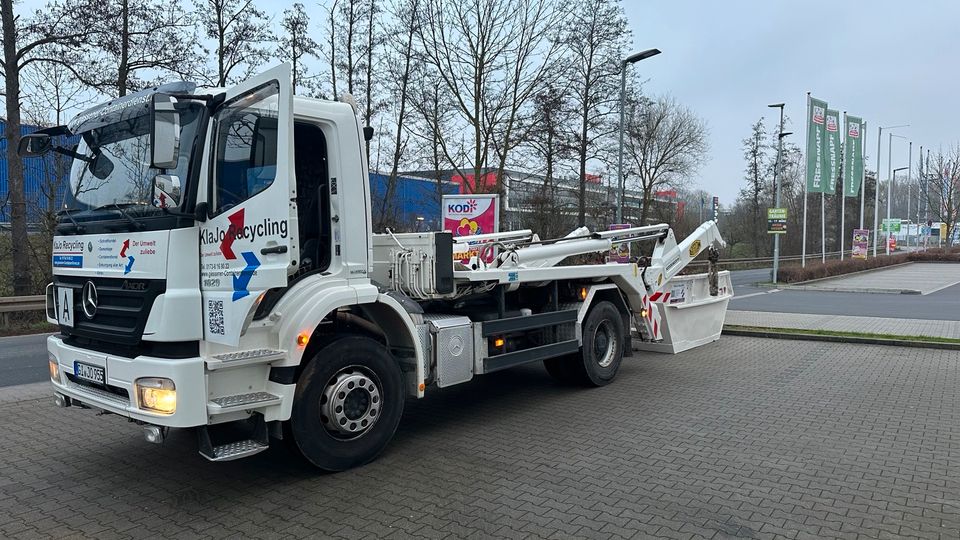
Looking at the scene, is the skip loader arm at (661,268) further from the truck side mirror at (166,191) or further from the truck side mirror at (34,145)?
the truck side mirror at (34,145)

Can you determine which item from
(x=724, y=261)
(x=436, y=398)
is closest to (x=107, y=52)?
(x=436, y=398)

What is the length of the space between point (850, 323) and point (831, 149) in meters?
17.0

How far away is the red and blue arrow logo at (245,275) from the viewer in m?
4.15

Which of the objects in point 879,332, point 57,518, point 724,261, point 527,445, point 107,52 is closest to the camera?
point 57,518

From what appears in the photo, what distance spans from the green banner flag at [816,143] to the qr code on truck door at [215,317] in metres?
26.7

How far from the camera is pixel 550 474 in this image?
4.80 meters

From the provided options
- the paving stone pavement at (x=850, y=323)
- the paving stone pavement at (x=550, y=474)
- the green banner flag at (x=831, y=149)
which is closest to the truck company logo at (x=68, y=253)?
the paving stone pavement at (x=550, y=474)

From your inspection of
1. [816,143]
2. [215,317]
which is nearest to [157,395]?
[215,317]

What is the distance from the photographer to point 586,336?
7.45 meters

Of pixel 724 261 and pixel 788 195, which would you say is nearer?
pixel 724 261

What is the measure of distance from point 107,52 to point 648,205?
25.6 m

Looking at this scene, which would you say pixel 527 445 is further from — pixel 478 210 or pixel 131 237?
pixel 478 210

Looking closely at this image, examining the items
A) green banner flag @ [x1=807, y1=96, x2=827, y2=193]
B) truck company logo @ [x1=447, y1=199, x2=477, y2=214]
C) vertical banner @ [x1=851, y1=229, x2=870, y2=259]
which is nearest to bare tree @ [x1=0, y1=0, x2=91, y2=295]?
truck company logo @ [x1=447, y1=199, x2=477, y2=214]

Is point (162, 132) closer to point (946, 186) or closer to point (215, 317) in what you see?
point (215, 317)
